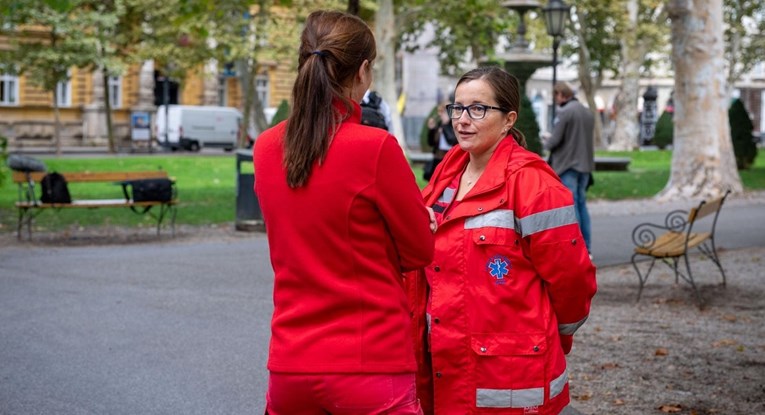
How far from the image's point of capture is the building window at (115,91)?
5668 cm

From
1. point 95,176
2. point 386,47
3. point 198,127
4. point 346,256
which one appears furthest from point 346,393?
point 198,127

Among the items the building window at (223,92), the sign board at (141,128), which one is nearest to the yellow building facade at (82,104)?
the sign board at (141,128)

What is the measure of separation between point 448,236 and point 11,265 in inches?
394

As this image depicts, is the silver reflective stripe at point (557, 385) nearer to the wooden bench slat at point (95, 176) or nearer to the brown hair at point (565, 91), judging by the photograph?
the brown hair at point (565, 91)

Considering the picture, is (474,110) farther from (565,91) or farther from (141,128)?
(141,128)

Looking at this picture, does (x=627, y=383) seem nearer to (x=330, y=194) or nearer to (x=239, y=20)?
(x=330, y=194)

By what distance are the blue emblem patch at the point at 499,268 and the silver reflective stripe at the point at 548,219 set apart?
0.11 m

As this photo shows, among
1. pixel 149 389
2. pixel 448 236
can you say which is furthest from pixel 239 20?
pixel 448 236

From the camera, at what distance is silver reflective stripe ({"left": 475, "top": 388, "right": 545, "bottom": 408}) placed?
382 cm

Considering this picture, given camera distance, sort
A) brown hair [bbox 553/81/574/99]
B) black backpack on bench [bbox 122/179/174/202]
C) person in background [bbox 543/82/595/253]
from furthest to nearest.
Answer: black backpack on bench [bbox 122/179/174/202]
brown hair [bbox 553/81/574/99]
person in background [bbox 543/82/595/253]

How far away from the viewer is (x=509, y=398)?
3826 mm

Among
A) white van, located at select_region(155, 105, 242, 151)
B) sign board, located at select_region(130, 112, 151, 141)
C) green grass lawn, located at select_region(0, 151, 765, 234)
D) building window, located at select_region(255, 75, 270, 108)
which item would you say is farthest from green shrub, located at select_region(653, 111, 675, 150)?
sign board, located at select_region(130, 112, 151, 141)

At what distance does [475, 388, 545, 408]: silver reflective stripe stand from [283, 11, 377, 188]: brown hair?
40.0 inches

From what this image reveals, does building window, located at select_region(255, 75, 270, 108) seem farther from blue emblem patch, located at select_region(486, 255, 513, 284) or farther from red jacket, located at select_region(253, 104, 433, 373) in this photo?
red jacket, located at select_region(253, 104, 433, 373)
